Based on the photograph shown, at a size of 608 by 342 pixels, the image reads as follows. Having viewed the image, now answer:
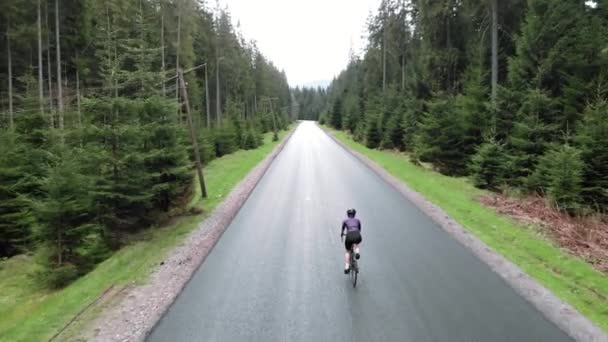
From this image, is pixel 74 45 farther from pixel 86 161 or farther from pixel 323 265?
pixel 323 265

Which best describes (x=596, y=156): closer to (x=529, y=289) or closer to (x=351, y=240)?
(x=529, y=289)

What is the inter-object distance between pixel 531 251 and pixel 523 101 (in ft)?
31.9

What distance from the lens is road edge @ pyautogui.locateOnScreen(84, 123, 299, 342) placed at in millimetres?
5605

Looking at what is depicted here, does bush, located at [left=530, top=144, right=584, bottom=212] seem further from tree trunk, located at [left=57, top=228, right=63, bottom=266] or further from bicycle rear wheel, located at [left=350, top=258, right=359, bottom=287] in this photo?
tree trunk, located at [left=57, top=228, right=63, bottom=266]

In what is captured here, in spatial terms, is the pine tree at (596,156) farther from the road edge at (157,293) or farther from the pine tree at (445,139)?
the road edge at (157,293)

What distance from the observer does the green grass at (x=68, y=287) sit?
612 cm

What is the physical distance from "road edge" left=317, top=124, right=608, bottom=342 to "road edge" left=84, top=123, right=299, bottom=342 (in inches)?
239

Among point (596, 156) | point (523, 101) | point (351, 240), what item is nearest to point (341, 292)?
point (351, 240)

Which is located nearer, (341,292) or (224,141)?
(341,292)

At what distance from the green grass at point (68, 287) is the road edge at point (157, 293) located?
0.39m

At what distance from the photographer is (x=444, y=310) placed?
239 inches

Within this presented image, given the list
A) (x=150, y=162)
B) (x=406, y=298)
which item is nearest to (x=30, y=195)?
(x=150, y=162)

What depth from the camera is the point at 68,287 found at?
28.2ft

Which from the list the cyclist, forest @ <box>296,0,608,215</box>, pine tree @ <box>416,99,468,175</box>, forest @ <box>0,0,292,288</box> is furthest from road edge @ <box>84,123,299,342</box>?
pine tree @ <box>416,99,468,175</box>
